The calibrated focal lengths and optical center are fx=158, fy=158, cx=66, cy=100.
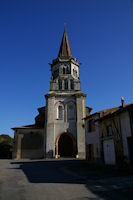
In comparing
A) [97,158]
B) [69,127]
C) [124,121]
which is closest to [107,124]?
[124,121]

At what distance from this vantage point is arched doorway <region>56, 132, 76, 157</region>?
88.9 ft

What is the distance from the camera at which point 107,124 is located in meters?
16.3

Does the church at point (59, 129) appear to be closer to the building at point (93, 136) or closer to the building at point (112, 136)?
the building at point (93, 136)

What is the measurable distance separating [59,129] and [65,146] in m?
3.11

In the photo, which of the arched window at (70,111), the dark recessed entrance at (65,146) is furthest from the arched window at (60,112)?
the dark recessed entrance at (65,146)

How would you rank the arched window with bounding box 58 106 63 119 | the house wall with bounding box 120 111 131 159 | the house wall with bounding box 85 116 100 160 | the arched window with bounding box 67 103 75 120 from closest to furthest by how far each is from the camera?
the house wall with bounding box 120 111 131 159, the house wall with bounding box 85 116 100 160, the arched window with bounding box 67 103 75 120, the arched window with bounding box 58 106 63 119

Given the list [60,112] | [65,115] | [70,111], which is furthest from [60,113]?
[70,111]

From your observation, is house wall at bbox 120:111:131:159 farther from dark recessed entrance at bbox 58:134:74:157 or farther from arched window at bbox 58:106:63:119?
arched window at bbox 58:106:63:119

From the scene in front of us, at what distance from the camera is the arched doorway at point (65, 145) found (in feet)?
88.9

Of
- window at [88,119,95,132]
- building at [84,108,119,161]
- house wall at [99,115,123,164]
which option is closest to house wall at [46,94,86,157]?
building at [84,108,119,161]

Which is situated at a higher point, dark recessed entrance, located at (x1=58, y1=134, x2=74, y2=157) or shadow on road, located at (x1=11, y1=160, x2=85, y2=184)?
dark recessed entrance, located at (x1=58, y1=134, x2=74, y2=157)

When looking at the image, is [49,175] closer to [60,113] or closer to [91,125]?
[91,125]

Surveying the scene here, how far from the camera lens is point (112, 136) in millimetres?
15258

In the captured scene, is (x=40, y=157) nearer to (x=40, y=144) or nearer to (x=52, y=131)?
(x=40, y=144)
